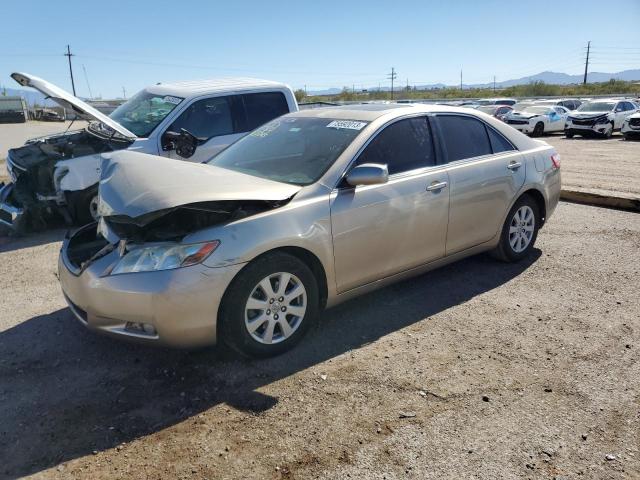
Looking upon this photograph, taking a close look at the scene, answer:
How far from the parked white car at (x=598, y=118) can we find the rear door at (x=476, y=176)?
1959cm

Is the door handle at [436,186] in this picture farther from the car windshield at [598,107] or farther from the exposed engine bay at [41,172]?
the car windshield at [598,107]

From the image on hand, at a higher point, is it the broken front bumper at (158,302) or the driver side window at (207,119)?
the driver side window at (207,119)

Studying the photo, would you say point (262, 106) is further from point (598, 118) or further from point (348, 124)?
point (598, 118)

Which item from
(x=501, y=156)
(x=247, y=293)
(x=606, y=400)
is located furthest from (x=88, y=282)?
(x=501, y=156)

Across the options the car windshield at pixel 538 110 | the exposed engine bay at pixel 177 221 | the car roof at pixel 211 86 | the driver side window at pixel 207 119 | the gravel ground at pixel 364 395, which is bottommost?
the gravel ground at pixel 364 395

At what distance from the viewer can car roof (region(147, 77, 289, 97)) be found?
24.0 ft

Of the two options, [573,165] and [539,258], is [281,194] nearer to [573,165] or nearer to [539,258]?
[539,258]

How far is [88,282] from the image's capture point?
11.2 feet

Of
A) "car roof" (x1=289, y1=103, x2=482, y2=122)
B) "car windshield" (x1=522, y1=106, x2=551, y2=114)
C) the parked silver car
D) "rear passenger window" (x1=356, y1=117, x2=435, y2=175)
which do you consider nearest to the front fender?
the parked silver car

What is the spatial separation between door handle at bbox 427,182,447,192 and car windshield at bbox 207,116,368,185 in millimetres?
745

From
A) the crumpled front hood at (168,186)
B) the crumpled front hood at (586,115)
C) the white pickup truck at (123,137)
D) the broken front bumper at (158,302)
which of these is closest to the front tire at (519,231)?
the crumpled front hood at (168,186)

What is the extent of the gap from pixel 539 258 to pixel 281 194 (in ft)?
10.8

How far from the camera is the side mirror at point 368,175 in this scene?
3768mm

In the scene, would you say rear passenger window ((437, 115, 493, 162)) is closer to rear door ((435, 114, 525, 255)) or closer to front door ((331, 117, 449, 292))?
rear door ((435, 114, 525, 255))
